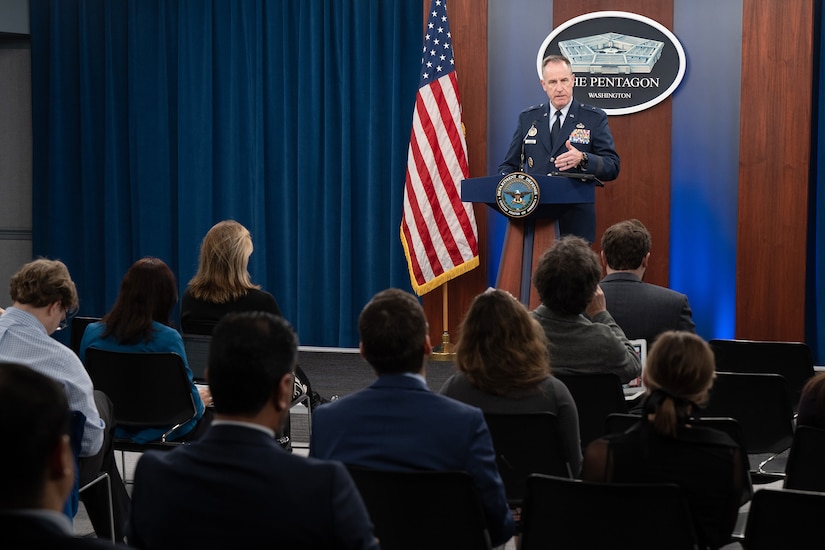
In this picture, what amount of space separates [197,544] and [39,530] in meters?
0.50

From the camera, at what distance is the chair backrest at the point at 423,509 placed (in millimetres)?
2186

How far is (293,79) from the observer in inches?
309

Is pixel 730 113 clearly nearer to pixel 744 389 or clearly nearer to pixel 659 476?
pixel 744 389

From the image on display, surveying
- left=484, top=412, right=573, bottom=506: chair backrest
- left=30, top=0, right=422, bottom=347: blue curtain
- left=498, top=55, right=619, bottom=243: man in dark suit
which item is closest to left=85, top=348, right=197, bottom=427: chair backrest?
left=484, top=412, right=573, bottom=506: chair backrest


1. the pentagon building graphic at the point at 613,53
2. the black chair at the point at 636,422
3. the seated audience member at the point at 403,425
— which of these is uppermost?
the pentagon building graphic at the point at 613,53

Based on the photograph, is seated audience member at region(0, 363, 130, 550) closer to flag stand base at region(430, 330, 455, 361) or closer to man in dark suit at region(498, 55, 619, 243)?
man in dark suit at region(498, 55, 619, 243)

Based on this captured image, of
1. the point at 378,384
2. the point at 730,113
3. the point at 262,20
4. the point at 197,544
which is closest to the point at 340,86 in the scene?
the point at 262,20

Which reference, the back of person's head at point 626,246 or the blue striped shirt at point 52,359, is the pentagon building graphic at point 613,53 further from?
the blue striped shirt at point 52,359

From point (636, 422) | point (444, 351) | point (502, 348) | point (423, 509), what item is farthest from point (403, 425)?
point (444, 351)

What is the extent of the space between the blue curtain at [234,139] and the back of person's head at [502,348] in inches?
189

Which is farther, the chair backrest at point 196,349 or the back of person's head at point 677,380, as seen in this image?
the chair backrest at point 196,349

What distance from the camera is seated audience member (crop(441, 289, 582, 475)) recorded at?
281 cm

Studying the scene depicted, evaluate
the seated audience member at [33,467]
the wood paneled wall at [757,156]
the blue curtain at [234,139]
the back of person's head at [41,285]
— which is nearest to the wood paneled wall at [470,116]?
the wood paneled wall at [757,156]

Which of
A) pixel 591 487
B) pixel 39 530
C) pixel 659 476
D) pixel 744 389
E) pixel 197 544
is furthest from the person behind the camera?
pixel 744 389
